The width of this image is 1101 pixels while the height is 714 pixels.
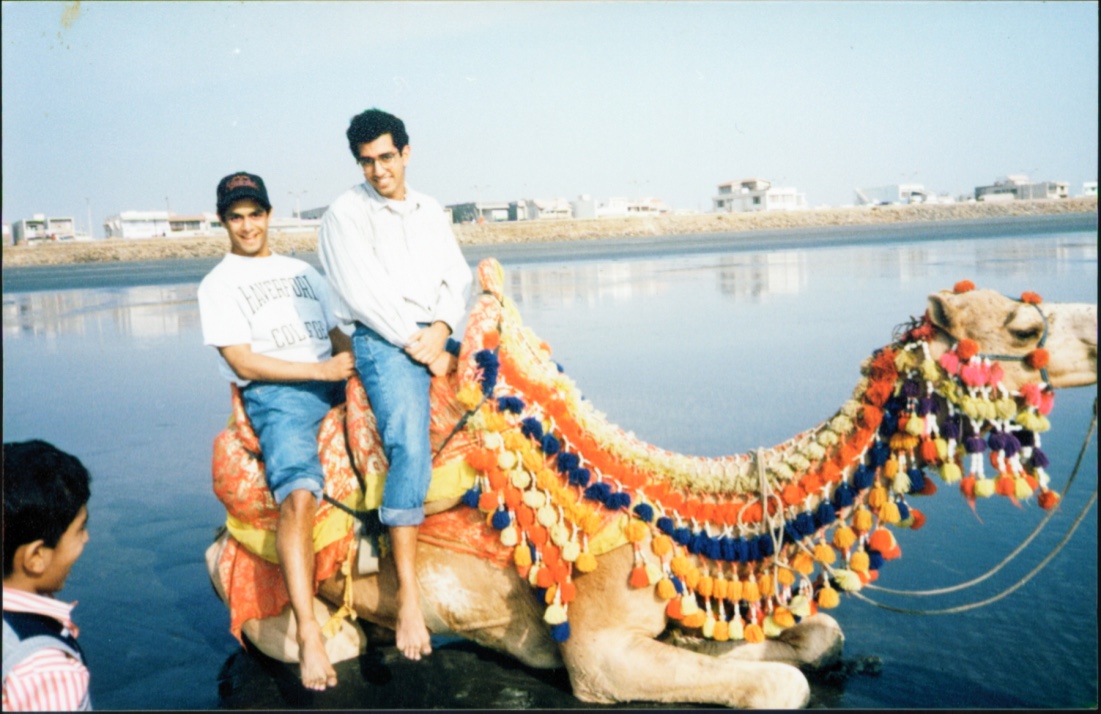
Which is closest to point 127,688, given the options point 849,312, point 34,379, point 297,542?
point 297,542

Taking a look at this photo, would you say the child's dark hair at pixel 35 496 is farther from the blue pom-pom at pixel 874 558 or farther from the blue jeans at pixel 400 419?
the blue pom-pom at pixel 874 558

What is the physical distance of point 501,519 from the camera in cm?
351

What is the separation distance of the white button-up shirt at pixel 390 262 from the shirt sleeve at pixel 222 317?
44 cm

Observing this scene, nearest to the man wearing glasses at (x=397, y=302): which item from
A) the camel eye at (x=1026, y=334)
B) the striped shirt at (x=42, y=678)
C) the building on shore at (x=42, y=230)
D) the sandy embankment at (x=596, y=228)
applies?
the striped shirt at (x=42, y=678)

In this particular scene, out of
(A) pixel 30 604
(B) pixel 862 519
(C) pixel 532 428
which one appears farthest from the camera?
(C) pixel 532 428

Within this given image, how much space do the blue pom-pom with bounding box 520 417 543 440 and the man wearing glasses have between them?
393mm

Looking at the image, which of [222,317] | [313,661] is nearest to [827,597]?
[313,661]

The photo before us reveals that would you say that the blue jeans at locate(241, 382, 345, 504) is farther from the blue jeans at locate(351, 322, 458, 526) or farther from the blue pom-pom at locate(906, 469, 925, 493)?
the blue pom-pom at locate(906, 469, 925, 493)

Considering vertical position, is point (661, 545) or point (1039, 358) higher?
point (1039, 358)

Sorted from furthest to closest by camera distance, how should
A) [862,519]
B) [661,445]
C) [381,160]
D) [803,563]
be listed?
[661,445] < [381,160] < [803,563] < [862,519]

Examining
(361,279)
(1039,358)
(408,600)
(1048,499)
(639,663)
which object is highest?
(361,279)

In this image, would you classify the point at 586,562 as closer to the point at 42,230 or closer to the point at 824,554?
the point at 824,554

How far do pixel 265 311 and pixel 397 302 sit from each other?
71cm

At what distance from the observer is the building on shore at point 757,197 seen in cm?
9144
